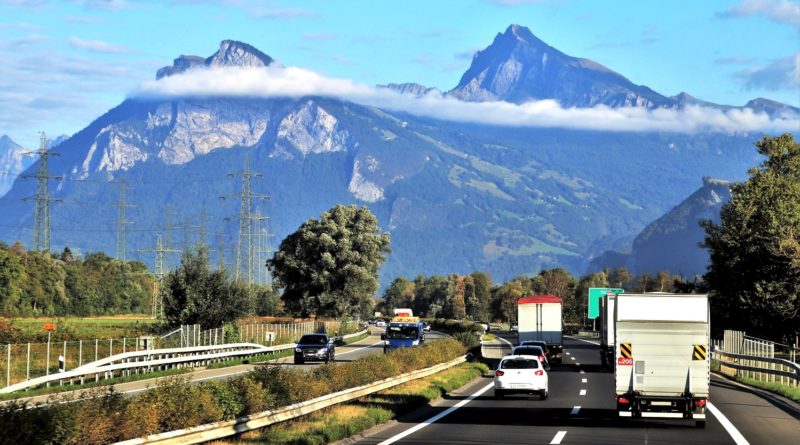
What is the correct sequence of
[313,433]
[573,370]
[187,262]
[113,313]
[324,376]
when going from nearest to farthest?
1. [313,433]
2. [324,376]
3. [573,370]
4. [187,262]
5. [113,313]

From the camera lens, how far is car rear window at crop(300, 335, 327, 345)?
58875 millimetres

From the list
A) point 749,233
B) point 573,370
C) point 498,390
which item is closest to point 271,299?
point 749,233

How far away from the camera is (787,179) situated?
81.2 m

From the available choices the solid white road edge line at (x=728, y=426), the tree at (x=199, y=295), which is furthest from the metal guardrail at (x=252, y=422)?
the tree at (x=199, y=295)

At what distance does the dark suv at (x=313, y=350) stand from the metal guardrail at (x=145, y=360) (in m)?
2.90

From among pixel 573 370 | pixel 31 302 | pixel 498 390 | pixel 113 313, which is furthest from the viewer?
pixel 113 313

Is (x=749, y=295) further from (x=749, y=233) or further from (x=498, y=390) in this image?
(x=498, y=390)

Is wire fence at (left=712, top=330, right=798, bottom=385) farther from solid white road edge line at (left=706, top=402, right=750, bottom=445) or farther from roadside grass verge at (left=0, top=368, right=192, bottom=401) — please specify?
roadside grass verge at (left=0, top=368, right=192, bottom=401)

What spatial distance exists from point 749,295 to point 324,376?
57.0 m

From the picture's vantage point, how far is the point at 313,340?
194 feet

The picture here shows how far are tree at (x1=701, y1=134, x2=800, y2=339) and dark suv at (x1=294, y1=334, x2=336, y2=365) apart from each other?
1308 inches

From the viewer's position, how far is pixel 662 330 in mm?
26000

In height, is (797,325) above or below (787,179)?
below

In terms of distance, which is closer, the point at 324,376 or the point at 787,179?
the point at 324,376
